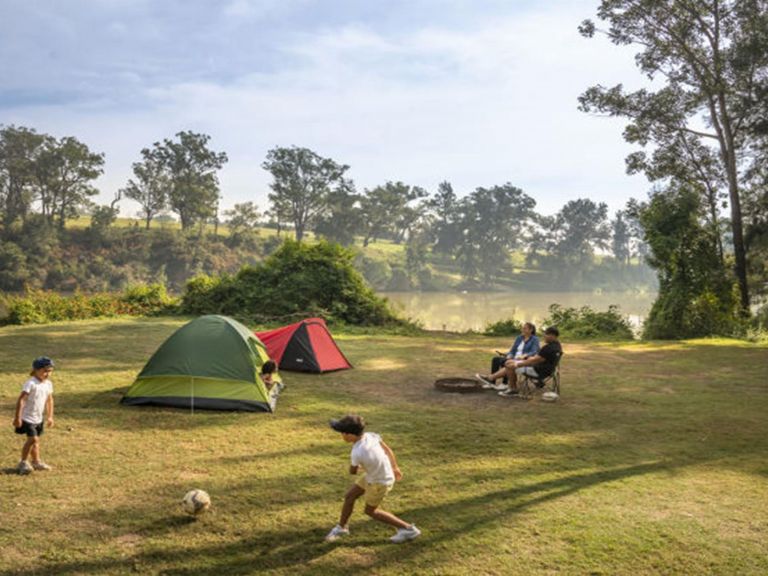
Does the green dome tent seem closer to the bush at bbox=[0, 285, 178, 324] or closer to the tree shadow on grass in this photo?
the tree shadow on grass

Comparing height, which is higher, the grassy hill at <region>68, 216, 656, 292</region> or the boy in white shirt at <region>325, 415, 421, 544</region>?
the grassy hill at <region>68, 216, 656, 292</region>

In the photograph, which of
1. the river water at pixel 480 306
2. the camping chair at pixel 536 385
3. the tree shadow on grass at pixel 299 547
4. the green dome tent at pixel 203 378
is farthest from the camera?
the river water at pixel 480 306

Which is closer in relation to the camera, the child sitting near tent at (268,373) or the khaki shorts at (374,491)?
the khaki shorts at (374,491)

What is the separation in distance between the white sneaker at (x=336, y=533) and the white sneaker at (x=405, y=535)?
40 centimetres

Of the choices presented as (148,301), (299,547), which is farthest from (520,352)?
(148,301)

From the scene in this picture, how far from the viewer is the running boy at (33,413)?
6383mm

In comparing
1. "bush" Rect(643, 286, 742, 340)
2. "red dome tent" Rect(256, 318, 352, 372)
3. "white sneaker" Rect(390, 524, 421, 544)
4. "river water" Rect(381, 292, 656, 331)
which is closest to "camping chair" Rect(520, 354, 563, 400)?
"red dome tent" Rect(256, 318, 352, 372)

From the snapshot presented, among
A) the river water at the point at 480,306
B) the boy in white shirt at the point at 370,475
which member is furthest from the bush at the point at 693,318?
the boy in white shirt at the point at 370,475

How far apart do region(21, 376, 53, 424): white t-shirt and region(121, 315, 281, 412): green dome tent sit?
9.67 feet

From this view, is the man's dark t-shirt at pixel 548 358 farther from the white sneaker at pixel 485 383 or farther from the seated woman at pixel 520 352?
the white sneaker at pixel 485 383

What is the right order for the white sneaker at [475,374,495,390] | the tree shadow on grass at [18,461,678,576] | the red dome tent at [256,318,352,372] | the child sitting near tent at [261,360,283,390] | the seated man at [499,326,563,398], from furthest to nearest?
the red dome tent at [256,318,352,372] → the white sneaker at [475,374,495,390] → the seated man at [499,326,563,398] → the child sitting near tent at [261,360,283,390] → the tree shadow on grass at [18,461,678,576]

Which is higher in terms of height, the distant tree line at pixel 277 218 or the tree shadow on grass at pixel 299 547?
the distant tree line at pixel 277 218

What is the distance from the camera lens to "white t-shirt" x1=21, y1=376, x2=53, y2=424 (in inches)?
252

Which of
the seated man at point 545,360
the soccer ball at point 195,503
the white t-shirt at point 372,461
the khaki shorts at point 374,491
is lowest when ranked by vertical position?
the soccer ball at point 195,503
